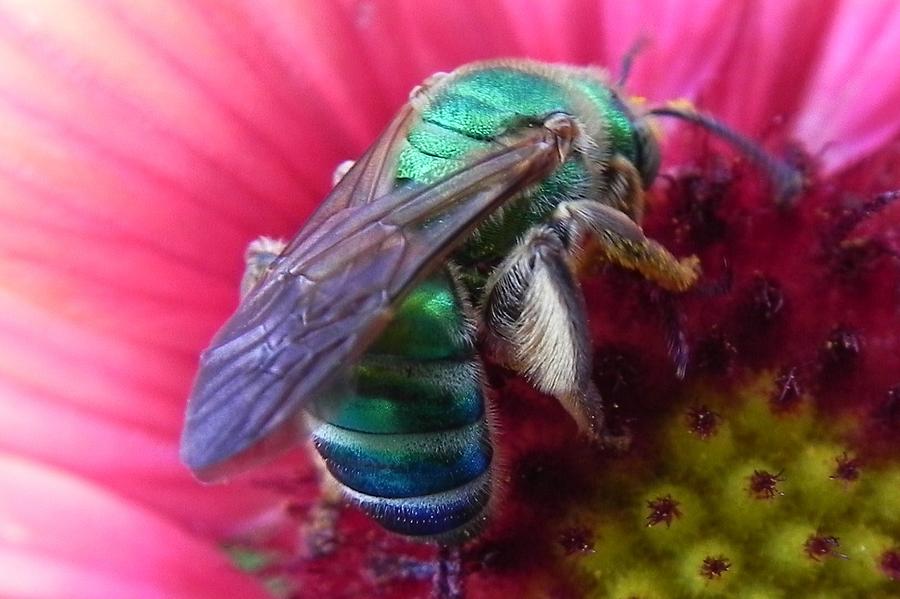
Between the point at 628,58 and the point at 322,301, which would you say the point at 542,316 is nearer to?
the point at 322,301

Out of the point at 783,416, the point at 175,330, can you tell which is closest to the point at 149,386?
the point at 175,330

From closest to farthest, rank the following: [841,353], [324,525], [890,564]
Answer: [890,564] → [841,353] → [324,525]

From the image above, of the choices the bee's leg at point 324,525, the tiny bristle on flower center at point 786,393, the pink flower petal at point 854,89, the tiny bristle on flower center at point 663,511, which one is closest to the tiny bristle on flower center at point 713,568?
the tiny bristle on flower center at point 663,511

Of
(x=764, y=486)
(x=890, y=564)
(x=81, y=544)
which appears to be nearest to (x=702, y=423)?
(x=764, y=486)

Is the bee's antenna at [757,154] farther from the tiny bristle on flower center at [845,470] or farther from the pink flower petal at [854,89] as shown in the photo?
the tiny bristle on flower center at [845,470]

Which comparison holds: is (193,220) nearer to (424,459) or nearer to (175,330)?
(175,330)

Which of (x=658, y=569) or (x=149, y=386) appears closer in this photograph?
(x=658, y=569)
